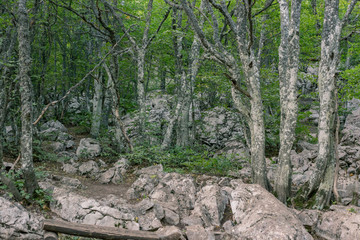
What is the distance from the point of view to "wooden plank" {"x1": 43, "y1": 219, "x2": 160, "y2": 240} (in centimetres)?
497

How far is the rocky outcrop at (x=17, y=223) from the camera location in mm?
5312

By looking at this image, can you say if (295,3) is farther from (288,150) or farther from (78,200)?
(78,200)

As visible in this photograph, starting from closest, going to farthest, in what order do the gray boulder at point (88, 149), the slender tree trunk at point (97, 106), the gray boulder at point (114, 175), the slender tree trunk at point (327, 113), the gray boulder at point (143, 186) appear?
the slender tree trunk at point (327, 113) → the gray boulder at point (143, 186) → the gray boulder at point (114, 175) → the gray boulder at point (88, 149) → the slender tree trunk at point (97, 106)

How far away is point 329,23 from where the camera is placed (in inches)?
316

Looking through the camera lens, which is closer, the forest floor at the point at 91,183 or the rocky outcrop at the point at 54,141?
the forest floor at the point at 91,183

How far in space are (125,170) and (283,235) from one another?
677cm

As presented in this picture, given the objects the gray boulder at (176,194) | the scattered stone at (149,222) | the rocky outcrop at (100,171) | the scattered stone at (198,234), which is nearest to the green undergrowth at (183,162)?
the rocky outcrop at (100,171)

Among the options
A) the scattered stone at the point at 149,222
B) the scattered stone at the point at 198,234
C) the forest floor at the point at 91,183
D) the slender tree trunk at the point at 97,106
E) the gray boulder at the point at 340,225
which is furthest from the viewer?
the slender tree trunk at the point at 97,106

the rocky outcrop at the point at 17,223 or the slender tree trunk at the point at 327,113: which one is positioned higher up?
the slender tree trunk at the point at 327,113

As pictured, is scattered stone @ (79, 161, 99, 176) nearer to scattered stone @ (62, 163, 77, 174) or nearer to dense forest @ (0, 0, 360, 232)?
scattered stone @ (62, 163, 77, 174)

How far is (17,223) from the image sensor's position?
5453 millimetres

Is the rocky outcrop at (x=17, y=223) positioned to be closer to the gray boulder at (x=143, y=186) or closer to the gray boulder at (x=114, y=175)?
the gray boulder at (x=143, y=186)

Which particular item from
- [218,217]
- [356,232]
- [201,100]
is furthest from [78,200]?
[201,100]

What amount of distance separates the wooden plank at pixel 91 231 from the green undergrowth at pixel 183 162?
15.3 ft
